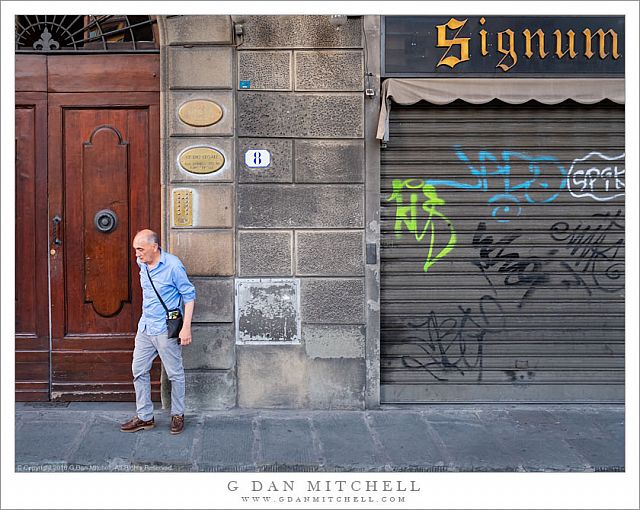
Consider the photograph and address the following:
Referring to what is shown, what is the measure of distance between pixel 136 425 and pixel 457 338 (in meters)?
2.98

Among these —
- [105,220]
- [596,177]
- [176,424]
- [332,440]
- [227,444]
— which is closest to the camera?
[227,444]

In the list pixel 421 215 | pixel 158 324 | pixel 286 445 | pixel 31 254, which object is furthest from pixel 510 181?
pixel 31 254

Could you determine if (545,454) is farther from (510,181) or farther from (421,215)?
(510,181)

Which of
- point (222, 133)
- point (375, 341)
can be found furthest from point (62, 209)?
point (375, 341)

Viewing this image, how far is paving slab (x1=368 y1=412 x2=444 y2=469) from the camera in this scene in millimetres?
4609

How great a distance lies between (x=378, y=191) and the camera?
565cm

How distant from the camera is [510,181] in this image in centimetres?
582

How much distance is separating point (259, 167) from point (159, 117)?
1.09 metres

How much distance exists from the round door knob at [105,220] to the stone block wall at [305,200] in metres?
1.20

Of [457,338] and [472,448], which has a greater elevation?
[457,338]

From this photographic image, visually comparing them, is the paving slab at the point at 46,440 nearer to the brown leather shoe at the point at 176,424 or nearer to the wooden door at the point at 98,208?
the wooden door at the point at 98,208

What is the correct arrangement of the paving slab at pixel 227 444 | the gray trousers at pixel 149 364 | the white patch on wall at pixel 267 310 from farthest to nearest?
1. the white patch on wall at pixel 267 310
2. the gray trousers at pixel 149 364
3. the paving slab at pixel 227 444

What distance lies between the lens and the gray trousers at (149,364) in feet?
16.4

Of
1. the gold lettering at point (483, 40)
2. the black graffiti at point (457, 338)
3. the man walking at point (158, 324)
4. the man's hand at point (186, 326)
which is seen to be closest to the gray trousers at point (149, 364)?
the man walking at point (158, 324)
